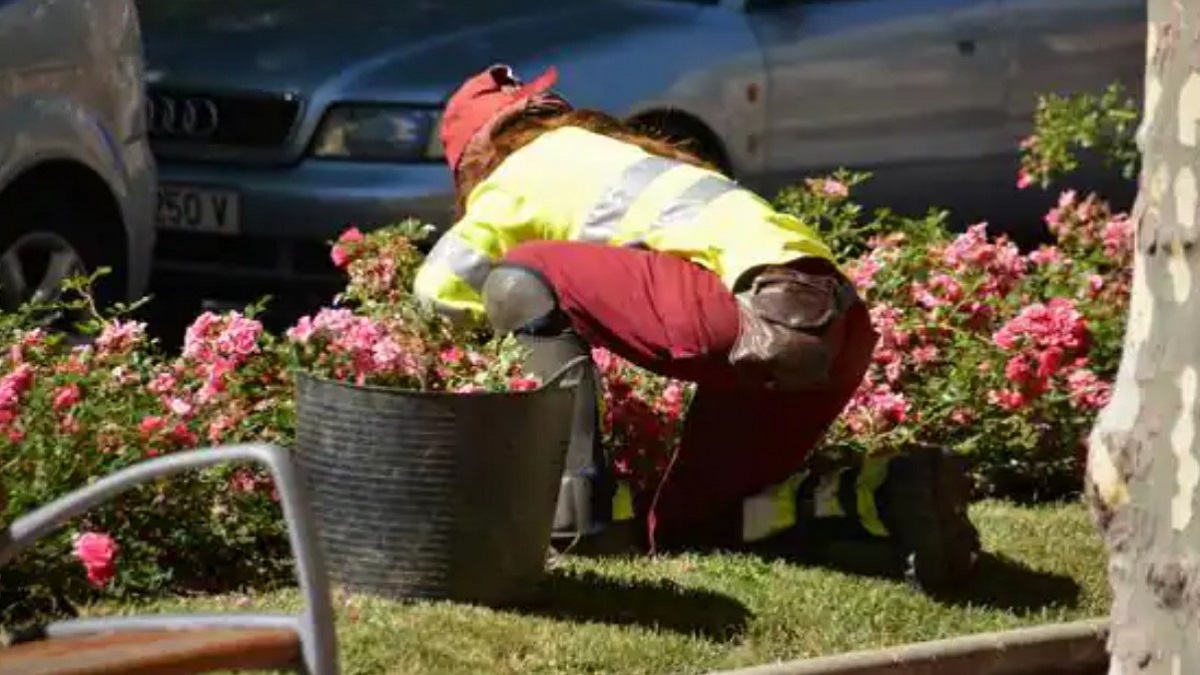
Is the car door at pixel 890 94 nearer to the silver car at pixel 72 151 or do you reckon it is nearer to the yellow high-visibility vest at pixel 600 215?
the silver car at pixel 72 151

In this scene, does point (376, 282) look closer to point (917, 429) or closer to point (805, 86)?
point (917, 429)

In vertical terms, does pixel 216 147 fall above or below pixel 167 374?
above

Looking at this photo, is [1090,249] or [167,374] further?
[1090,249]

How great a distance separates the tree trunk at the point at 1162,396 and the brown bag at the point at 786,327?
209 centimetres

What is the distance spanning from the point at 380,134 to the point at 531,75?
567 mm

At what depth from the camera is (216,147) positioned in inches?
424

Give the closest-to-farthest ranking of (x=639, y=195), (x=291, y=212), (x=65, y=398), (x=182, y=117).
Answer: (x=65, y=398)
(x=639, y=195)
(x=291, y=212)
(x=182, y=117)

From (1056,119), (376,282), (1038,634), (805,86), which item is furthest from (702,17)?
(1038,634)

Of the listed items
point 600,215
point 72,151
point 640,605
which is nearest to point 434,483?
point 640,605

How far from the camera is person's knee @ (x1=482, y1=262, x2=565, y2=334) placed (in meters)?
7.04

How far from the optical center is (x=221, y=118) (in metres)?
10.7

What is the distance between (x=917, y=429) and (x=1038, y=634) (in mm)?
1299

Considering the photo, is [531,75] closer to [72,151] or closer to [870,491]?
[72,151]

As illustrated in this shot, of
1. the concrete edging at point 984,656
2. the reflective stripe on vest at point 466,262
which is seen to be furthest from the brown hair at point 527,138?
the concrete edging at point 984,656
